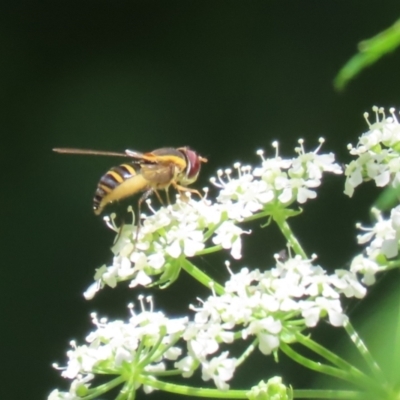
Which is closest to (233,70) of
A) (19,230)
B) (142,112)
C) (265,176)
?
(142,112)

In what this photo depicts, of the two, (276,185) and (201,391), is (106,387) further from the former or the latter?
(276,185)

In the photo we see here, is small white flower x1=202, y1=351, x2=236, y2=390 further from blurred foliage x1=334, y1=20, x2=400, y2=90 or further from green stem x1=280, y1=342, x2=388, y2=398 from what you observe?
blurred foliage x1=334, y1=20, x2=400, y2=90

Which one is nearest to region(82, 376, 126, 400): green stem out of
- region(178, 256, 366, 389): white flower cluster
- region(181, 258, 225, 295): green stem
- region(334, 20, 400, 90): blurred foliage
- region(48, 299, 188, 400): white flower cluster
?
region(48, 299, 188, 400): white flower cluster

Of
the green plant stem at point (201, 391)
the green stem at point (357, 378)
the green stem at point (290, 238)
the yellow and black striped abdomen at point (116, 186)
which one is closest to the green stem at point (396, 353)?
the green stem at point (357, 378)

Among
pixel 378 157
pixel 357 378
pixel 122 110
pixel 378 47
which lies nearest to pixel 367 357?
pixel 357 378

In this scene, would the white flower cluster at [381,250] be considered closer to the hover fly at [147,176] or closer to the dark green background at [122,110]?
the hover fly at [147,176]

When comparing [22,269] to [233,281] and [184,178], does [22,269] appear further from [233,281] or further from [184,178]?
[233,281]

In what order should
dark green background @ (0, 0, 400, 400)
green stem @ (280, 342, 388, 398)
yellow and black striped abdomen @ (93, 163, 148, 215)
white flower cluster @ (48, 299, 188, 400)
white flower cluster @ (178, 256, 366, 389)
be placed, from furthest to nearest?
dark green background @ (0, 0, 400, 400), yellow and black striped abdomen @ (93, 163, 148, 215), white flower cluster @ (48, 299, 188, 400), white flower cluster @ (178, 256, 366, 389), green stem @ (280, 342, 388, 398)
